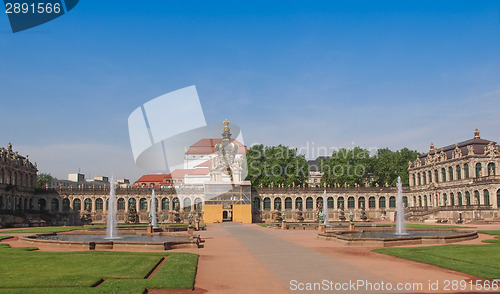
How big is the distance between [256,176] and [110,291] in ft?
300

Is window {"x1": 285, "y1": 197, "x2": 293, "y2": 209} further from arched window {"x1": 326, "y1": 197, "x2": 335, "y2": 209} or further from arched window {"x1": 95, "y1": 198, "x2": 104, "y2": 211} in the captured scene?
arched window {"x1": 95, "y1": 198, "x2": 104, "y2": 211}

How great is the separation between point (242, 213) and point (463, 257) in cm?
5660

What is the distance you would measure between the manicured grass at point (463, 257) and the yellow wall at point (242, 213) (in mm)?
51591

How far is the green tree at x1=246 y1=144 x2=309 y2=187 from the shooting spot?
102812mm

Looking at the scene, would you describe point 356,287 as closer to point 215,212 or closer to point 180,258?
point 180,258

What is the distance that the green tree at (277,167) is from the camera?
103 metres

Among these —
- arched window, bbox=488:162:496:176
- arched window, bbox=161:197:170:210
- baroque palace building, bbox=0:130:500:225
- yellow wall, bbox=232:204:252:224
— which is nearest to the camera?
arched window, bbox=488:162:496:176

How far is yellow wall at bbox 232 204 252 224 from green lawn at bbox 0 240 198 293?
174 ft

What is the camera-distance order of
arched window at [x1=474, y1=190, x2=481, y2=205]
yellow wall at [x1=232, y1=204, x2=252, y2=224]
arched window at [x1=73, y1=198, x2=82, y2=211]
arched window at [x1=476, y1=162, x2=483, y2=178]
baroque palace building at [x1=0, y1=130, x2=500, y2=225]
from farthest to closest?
arched window at [x1=73, y1=198, x2=82, y2=211] < yellow wall at [x1=232, y1=204, x2=252, y2=224] < baroque palace building at [x1=0, y1=130, x2=500, y2=225] < arched window at [x1=476, y1=162, x2=483, y2=178] < arched window at [x1=474, y1=190, x2=481, y2=205]

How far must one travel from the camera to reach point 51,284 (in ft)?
49.3

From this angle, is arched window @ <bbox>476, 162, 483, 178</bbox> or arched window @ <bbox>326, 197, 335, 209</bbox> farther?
arched window @ <bbox>326, 197, 335, 209</bbox>

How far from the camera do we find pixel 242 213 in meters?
76.7

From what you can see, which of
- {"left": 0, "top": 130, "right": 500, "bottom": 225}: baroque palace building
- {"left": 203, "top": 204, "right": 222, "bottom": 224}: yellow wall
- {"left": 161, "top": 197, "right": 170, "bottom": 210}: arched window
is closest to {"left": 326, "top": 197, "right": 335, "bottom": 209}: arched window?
{"left": 0, "top": 130, "right": 500, "bottom": 225}: baroque palace building

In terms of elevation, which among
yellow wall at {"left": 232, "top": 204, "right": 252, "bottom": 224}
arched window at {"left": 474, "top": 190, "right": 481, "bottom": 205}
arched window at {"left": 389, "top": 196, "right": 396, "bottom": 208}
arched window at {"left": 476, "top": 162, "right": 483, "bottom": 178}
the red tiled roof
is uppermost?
A: the red tiled roof
